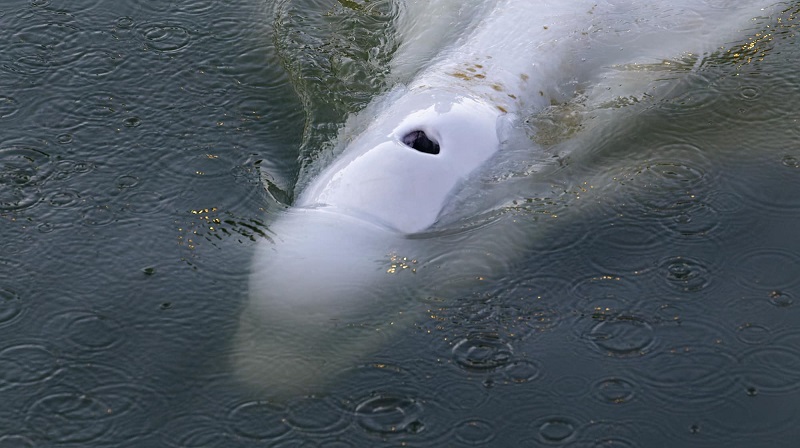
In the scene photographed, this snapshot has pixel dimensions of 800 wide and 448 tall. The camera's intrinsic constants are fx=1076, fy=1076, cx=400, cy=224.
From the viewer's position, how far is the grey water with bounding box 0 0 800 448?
4.73 meters

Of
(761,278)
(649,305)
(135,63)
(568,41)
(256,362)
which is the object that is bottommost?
(256,362)

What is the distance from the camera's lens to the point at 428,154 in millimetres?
5738

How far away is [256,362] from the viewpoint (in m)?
4.97

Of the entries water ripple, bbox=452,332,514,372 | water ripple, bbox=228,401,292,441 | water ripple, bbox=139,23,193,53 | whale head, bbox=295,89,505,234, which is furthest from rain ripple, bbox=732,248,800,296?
water ripple, bbox=139,23,193,53

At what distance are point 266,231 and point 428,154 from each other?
950mm

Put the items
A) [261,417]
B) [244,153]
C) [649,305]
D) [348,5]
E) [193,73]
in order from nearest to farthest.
Result: [261,417]
[649,305]
[244,153]
[193,73]
[348,5]

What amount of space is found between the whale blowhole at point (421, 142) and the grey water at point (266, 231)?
57 cm

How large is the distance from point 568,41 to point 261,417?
11.2 ft

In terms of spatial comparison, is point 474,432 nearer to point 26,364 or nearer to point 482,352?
point 482,352

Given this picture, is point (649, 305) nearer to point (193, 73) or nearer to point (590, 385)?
point (590, 385)

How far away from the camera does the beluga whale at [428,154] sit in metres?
5.17

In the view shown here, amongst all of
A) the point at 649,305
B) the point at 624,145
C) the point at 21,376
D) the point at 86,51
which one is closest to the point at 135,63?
the point at 86,51

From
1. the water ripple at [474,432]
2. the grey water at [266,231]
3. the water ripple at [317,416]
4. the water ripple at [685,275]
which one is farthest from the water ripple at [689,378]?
the water ripple at [317,416]

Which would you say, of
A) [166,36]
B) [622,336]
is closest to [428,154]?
[622,336]
